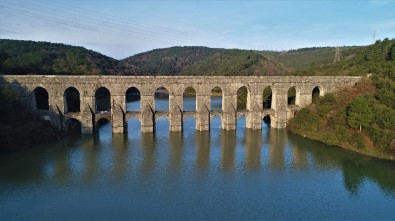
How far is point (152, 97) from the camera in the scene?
3778 centimetres

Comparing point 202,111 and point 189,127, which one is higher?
point 202,111

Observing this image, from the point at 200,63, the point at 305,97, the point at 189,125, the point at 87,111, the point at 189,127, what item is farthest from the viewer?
the point at 200,63

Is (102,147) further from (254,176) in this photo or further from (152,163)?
(254,176)

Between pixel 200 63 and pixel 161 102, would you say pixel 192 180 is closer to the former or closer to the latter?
pixel 161 102

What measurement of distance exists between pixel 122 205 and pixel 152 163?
8020 mm

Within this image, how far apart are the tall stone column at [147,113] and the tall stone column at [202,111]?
16.6 feet

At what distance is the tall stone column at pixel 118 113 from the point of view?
121 ft

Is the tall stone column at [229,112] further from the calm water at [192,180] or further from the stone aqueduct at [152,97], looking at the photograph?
the calm water at [192,180]

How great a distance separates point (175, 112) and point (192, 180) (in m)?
14.7

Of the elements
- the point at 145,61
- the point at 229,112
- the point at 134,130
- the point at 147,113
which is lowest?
the point at 134,130

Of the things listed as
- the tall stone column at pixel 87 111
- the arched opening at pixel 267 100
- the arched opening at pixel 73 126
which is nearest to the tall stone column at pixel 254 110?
the arched opening at pixel 267 100

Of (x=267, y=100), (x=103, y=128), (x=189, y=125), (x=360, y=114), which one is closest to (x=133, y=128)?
(x=103, y=128)

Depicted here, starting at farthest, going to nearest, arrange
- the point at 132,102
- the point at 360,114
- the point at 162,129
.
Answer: the point at 132,102, the point at 162,129, the point at 360,114

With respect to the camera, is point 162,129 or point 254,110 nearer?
point 254,110
